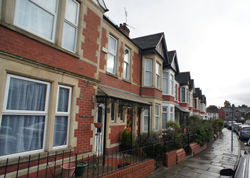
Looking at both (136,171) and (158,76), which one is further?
(158,76)

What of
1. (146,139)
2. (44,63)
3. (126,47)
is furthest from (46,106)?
(126,47)

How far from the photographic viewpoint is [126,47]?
9953 mm

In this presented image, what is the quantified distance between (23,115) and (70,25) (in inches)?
131

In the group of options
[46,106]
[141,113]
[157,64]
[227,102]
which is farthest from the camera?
[227,102]

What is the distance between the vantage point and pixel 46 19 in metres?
4.70

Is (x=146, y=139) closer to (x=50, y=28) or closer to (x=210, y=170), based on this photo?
(x=210, y=170)

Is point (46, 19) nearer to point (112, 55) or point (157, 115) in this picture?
point (112, 55)

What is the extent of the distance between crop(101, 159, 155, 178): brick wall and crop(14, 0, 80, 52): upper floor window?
13.8 ft

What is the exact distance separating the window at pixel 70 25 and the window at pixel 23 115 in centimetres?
169

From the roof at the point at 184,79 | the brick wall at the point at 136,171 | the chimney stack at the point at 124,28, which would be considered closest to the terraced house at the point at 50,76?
the brick wall at the point at 136,171

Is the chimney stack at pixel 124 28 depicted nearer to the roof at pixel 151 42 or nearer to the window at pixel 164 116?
the roof at pixel 151 42

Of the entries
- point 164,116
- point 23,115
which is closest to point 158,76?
point 164,116

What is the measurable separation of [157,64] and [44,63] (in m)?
9.23

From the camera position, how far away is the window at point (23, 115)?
3617mm
